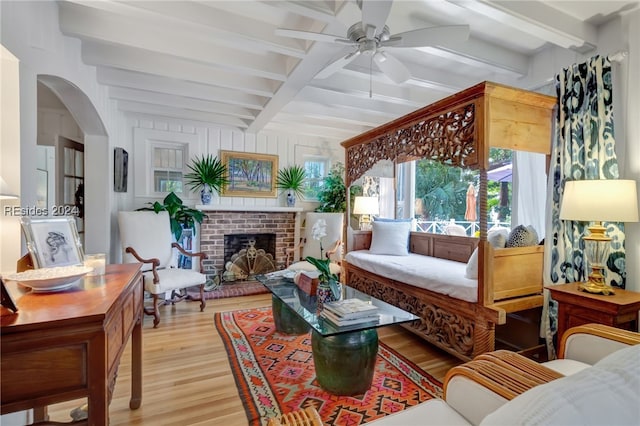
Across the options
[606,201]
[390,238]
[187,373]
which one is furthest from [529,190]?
[187,373]

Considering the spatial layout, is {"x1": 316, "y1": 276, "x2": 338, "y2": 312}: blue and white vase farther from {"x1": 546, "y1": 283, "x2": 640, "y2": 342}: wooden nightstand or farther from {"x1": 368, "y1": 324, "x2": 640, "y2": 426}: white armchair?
{"x1": 546, "y1": 283, "x2": 640, "y2": 342}: wooden nightstand

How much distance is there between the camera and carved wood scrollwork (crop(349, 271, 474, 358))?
7.47 feet

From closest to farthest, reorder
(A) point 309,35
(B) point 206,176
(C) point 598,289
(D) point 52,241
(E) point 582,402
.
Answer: (E) point 582,402, (D) point 52,241, (A) point 309,35, (C) point 598,289, (B) point 206,176

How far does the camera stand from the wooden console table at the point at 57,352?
0.84 metres

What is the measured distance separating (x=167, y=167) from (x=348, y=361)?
3.96 m

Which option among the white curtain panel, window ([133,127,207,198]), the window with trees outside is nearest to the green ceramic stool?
the white curtain panel

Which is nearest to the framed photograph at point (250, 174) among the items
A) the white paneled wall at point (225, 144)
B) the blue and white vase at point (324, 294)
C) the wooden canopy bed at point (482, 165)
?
the white paneled wall at point (225, 144)

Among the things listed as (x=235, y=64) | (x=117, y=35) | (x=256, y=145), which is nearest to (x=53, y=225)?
(x=117, y=35)

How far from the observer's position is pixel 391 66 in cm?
214

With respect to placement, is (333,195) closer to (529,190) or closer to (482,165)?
(529,190)

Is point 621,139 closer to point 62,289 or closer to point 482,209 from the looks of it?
point 482,209

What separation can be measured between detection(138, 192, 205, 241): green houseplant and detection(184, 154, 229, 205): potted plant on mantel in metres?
0.32

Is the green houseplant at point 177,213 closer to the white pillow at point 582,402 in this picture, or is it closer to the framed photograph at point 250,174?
the framed photograph at point 250,174

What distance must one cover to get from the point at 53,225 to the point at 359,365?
5.79ft
